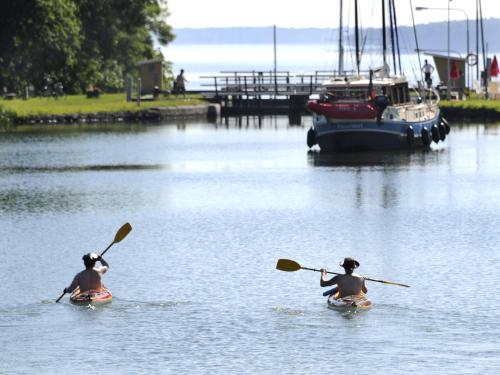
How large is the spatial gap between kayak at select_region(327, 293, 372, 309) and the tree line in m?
61.7

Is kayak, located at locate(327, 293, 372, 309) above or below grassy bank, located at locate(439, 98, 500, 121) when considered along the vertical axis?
below

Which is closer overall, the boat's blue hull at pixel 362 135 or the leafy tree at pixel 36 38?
the boat's blue hull at pixel 362 135

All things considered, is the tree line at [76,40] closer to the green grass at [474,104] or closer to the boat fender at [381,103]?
the green grass at [474,104]

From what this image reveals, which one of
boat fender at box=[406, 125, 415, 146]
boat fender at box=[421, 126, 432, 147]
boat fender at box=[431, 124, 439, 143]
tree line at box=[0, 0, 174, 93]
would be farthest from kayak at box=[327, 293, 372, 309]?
tree line at box=[0, 0, 174, 93]

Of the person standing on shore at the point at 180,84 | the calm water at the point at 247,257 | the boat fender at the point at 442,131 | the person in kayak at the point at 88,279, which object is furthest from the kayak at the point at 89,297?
the person standing on shore at the point at 180,84

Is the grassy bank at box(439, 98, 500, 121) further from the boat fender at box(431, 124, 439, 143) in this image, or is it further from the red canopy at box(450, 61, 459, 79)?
the boat fender at box(431, 124, 439, 143)

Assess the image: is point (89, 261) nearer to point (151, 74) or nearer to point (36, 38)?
point (36, 38)

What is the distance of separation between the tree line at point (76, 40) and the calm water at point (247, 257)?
20.2 m

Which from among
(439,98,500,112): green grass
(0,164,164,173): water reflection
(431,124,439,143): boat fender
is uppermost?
(439,98,500,112): green grass

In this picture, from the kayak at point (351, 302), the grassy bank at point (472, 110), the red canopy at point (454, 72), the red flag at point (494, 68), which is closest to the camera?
the kayak at point (351, 302)

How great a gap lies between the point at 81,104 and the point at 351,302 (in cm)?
6750

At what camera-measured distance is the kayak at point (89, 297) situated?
1252 inches

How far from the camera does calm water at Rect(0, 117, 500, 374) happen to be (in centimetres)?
2781

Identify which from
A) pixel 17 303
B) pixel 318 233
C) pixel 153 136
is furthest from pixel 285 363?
pixel 153 136
